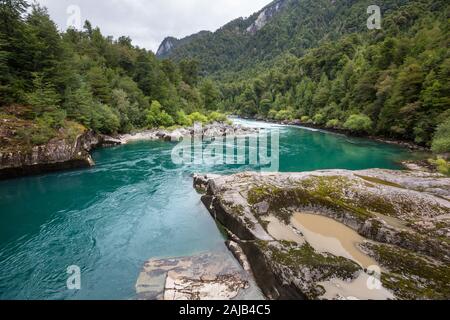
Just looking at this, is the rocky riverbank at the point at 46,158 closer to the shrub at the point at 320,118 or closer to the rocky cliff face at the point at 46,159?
the rocky cliff face at the point at 46,159

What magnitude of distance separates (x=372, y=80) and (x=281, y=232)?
4519 cm

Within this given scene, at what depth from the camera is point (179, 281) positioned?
7.85 m

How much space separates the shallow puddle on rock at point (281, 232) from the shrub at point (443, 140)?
68.5ft

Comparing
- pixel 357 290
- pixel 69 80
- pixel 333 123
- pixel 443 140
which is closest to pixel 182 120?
pixel 69 80

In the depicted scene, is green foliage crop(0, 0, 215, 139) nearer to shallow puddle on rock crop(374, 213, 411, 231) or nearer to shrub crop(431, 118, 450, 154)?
shallow puddle on rock crop(374, 213, 411, 231)

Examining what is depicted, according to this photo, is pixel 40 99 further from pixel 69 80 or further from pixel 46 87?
pixel 69 80

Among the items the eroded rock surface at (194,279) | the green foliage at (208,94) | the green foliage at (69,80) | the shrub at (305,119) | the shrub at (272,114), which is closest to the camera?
the eroded rock surface at (194,279)

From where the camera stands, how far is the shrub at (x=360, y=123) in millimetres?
38906

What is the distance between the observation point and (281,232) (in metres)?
9.82

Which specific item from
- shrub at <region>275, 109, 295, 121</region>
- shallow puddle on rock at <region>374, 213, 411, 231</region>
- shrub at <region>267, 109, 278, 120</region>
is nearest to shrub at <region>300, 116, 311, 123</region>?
shrub at <region>275, 109, 295, 121</region>

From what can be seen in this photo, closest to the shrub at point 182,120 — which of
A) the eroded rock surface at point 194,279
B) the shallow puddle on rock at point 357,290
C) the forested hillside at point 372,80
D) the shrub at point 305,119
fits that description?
the forested hillside at point 372,80
